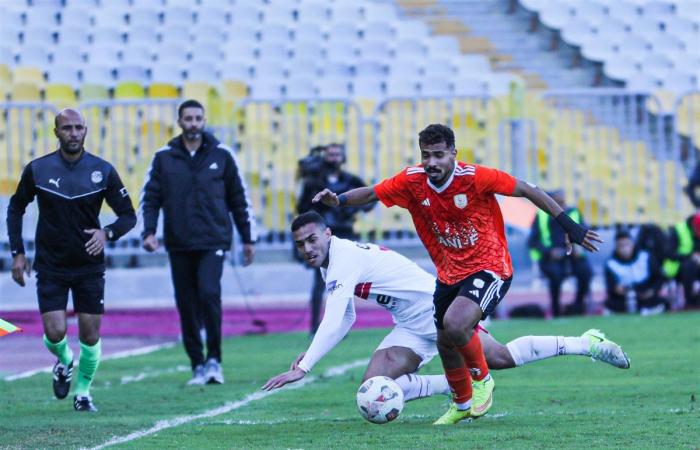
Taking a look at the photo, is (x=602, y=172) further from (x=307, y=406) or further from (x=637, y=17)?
(x=307, y=406)

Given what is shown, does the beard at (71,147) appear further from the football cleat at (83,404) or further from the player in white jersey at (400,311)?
the player in white jersey at (400,311)

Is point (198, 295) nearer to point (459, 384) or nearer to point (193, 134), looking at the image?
point (193, 134)

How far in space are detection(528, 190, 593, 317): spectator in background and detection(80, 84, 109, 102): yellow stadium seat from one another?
22.6ft

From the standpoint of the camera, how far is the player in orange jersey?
7.70m

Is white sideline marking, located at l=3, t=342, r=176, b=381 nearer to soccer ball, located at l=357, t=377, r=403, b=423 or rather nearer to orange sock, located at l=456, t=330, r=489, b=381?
soccer ball, located at l=357, t=377, r=403, b=423

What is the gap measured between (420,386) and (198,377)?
10.1 ft

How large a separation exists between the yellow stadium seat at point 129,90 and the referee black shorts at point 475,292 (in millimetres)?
12885

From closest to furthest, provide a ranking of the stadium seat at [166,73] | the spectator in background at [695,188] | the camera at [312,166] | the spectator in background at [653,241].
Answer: the camera at [312,166]
the spectator in background at [653,241]
the spectator in background at [695,188]
the stadium seat at [166,73]

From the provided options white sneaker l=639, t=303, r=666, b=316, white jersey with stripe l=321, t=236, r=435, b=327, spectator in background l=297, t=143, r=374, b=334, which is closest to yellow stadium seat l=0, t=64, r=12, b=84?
spectator in background l=297, t=143, r=374, b=334

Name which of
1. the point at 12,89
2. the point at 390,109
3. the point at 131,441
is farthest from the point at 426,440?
the point at 12,89

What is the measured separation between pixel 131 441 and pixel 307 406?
6.42 feet

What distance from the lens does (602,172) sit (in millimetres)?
18438

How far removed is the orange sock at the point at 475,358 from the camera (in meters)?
7.81

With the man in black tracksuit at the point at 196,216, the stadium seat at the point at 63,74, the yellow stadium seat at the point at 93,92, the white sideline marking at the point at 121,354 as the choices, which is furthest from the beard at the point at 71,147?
the stadium seat at the point at 63,74
